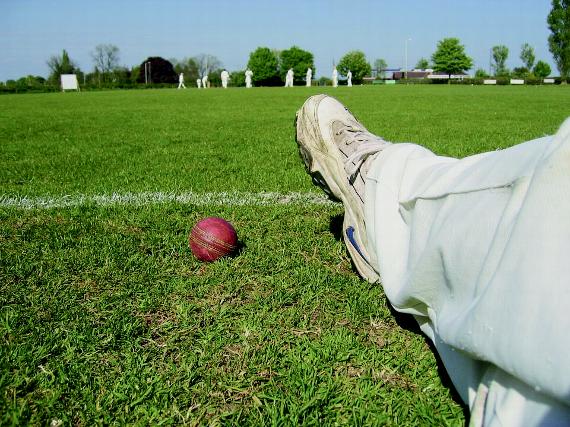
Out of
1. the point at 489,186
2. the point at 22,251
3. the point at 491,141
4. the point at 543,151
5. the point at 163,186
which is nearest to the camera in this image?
the point at 543,151

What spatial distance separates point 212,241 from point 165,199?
1.50m

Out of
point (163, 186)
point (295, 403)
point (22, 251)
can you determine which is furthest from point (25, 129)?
point (295, 403)

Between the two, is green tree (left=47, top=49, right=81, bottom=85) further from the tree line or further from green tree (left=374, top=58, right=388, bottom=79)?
green tree (left=374, top=58, right=388, bottom=79)

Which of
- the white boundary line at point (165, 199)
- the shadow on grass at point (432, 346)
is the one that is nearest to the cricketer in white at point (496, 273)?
the shadow on grass at point (432, 346)

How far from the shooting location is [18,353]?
6.20 ft

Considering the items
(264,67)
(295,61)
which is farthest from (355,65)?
(264,67)

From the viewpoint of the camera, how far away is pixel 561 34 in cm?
7300

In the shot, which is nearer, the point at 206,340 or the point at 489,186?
the point at 489,186

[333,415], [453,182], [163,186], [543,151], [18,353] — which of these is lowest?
[333,415]

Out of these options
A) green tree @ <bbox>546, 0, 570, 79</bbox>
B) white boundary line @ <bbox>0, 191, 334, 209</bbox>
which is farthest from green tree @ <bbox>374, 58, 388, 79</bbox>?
white boundary line @ <bbox>0, 191, 334, 209</bbox>

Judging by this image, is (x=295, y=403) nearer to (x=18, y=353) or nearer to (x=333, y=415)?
(x=333, y=415)

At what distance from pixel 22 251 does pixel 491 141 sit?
659cm

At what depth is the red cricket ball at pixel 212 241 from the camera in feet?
A: 9.04

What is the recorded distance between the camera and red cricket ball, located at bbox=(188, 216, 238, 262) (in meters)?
2.76
